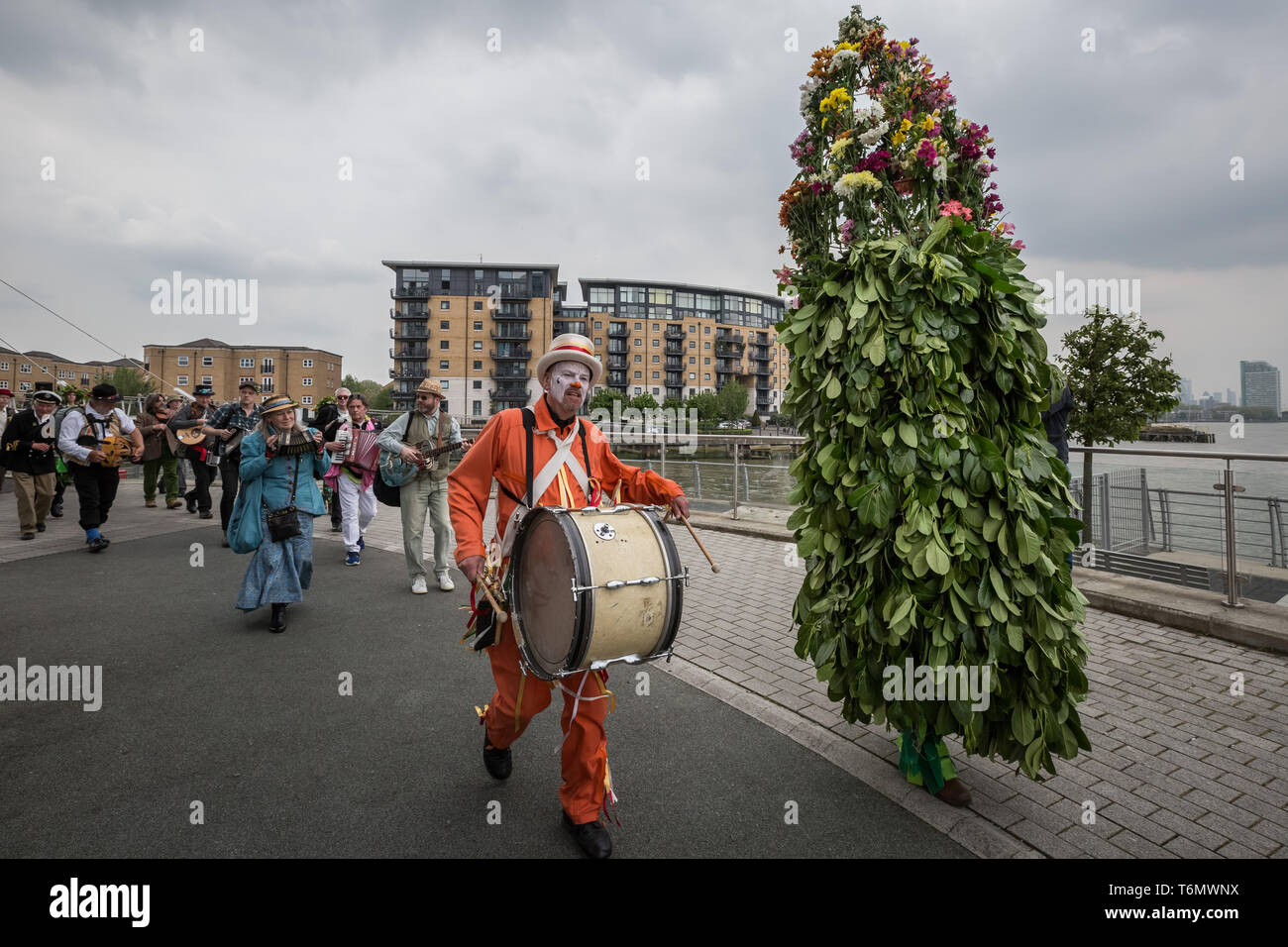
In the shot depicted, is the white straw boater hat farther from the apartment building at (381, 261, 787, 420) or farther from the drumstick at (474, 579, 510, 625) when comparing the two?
the apartment building at (381, 261, 787, 420)

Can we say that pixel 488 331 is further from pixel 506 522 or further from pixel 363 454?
pixel 506 522

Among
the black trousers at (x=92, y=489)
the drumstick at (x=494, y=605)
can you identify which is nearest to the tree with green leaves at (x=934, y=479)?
the drumstick at (x=494, y=605)

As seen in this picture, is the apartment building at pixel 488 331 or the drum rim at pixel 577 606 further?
the apartment building at pixel 488 331

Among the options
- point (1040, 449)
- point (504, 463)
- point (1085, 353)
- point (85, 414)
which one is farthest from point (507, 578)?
point (1085, 353)

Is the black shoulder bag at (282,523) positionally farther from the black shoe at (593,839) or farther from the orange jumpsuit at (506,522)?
→ the black shoe at (593,839)

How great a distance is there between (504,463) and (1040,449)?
2401 millimetres

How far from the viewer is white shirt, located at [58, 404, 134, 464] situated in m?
8.97

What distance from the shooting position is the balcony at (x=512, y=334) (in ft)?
287

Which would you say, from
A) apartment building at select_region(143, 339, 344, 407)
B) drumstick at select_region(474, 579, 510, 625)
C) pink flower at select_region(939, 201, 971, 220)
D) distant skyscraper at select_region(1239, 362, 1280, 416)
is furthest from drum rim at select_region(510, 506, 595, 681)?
apartment building at select_region(143, 339, 344, 407)

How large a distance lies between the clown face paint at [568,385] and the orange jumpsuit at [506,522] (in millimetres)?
91

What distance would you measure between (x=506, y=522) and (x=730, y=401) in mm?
101038

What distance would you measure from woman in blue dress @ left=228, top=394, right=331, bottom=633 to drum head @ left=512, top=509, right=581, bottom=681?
389cm
